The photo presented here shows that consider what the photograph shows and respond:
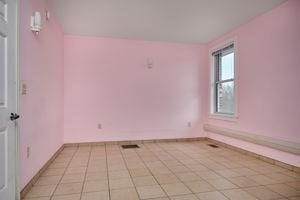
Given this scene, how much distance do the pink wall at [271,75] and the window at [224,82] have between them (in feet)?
1.18

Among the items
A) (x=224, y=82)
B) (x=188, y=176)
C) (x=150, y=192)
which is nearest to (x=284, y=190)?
(x=188, y=176)

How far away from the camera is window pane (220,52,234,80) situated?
4.23 metres

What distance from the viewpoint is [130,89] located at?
4582 mm

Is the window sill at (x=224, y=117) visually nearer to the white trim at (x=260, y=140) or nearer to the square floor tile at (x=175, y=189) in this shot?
the white trim at (x=260, y=140)

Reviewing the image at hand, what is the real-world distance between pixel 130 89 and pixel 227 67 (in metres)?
2.25

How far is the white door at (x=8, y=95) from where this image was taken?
1.68 metres

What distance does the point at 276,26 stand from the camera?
3082 millimetres

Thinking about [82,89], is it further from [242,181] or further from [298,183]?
[298,183]

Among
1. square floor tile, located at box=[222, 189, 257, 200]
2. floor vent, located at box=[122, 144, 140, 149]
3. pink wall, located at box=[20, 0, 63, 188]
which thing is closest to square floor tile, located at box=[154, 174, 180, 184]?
square floor tile, located at box=[222, 189, 257, 200]

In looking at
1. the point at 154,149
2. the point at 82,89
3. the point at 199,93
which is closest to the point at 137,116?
the point at 154,149

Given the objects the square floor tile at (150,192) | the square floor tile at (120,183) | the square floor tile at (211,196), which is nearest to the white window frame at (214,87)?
the square floor tile at (211,196)

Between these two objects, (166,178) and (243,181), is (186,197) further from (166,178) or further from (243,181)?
(243,181)

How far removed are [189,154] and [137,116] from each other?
1.53 meters

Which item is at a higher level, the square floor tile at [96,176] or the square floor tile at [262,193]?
the square floor tile at [96,176]
